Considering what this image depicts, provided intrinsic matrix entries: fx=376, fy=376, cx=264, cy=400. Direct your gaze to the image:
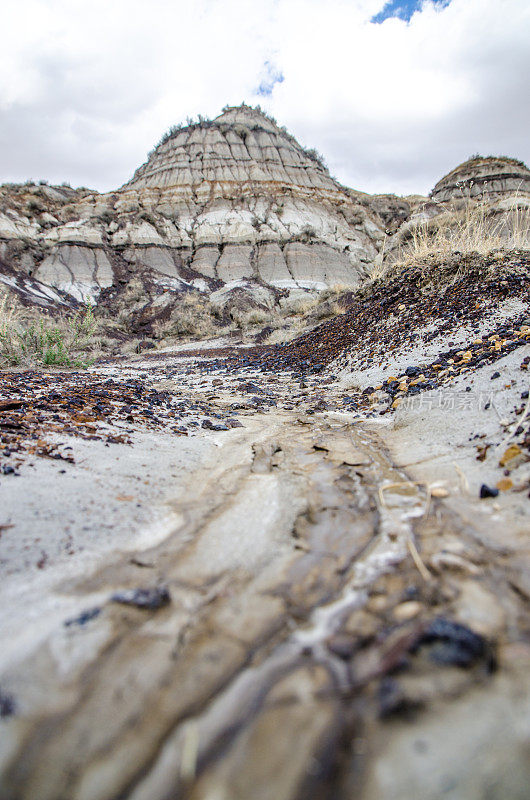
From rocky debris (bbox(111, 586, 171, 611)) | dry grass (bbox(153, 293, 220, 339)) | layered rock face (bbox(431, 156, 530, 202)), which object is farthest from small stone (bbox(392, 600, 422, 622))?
layered rock face (bbox(431, 156, 530, 202))

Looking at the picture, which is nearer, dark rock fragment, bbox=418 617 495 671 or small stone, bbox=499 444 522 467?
dark rock fragment, bbox=418 617 495 671

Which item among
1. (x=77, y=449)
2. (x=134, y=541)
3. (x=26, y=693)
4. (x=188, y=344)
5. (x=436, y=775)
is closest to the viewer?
(x=436, y=775)

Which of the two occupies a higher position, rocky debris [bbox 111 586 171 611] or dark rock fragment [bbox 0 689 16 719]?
rocky debris [bbox 111 586 171 611]

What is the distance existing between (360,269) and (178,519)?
28.0m

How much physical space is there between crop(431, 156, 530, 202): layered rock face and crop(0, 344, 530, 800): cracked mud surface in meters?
32.8

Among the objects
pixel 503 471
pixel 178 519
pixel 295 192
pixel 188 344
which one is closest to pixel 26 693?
pixel 178 519

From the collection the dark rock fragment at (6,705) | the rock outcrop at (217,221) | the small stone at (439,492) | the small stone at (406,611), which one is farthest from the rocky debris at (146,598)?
the rock outcrop at (217,221)

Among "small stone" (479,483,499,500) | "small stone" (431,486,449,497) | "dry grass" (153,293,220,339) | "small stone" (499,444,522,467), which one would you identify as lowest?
"small stone" (431,486,449,497)

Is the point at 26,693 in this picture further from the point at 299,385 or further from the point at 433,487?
the point at 299,385

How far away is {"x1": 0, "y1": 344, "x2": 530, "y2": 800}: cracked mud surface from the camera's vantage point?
0.74m

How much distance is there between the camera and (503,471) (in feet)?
6.04

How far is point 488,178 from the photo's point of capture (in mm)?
28922

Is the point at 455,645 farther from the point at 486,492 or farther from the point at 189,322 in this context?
the point at 189,322

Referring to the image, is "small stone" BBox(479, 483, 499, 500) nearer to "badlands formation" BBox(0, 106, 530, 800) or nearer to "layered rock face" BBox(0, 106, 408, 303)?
"badlands formation" BBox(0, 106, 530, 800)
